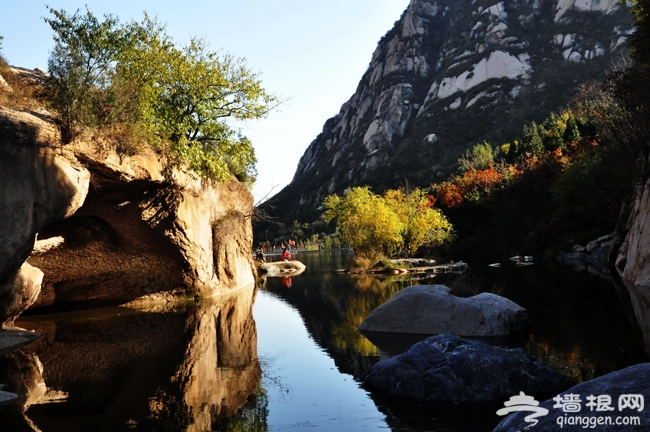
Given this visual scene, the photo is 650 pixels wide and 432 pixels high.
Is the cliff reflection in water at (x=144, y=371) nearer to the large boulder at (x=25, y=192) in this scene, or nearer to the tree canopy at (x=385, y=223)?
the large boulder at (x=25, y=192)

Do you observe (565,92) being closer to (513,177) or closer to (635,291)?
(513,177)

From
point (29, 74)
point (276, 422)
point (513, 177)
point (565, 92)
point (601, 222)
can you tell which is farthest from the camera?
point (565, 92)

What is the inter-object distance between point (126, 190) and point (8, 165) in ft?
17.9

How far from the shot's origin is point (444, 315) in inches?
525

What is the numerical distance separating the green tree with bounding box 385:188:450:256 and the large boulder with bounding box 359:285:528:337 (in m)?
30.3

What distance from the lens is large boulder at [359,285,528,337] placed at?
12.8 metres

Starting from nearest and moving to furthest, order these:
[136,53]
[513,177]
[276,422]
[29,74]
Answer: [276,422], [29,74], [136,53], [513,177]

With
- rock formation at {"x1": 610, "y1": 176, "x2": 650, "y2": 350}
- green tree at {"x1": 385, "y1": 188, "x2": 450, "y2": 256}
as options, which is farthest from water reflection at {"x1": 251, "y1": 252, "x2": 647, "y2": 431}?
green tree at {"x1": 385, "y1": 188, "x2": 450, "y2": 256}

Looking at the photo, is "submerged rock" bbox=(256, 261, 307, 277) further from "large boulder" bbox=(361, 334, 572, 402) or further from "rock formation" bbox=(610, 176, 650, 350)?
"large boulder" bbox=(361, 334, 572, 402)

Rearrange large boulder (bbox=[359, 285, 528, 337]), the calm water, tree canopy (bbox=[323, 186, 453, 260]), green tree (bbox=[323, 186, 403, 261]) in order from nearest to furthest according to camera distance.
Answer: the calm water → large boulder (bbox=[359, 285, 528, 337]) → green tree (bbox=[323, 186, 403, 261]) → tree canopy (bbox=[323, 186, 453, 260])

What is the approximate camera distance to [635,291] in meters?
18.5

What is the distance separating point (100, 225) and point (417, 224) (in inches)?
1176

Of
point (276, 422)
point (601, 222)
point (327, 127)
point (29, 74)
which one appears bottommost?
point (276, 422)

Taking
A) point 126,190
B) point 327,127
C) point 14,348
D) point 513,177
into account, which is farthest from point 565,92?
point 327,127
